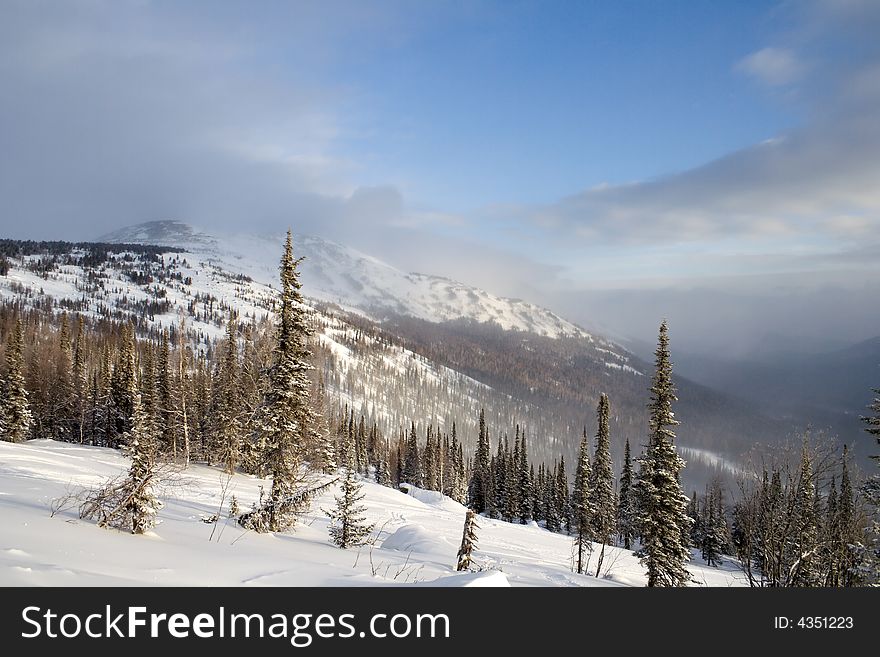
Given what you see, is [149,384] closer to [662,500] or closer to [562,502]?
[662,500]

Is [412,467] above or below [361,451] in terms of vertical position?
below

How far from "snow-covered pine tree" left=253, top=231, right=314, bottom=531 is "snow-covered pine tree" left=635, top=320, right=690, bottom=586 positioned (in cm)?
1785

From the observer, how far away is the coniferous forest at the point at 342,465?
1376 centimetres

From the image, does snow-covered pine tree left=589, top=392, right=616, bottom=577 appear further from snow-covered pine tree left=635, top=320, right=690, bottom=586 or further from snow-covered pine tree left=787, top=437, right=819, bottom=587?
snow-covered pine tree left=787, top=437, right=819, bottom=587

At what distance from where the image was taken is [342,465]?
7562 centimetres

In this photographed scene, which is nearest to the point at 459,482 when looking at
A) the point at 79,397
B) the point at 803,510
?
the point at 79,397

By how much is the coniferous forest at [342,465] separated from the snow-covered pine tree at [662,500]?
0.25 feet

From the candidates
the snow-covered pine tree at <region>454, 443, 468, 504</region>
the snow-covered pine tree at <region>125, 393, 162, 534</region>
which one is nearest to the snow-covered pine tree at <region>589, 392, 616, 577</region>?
the snow-covered pine tree at <region>125, 393, 162, 534</region>

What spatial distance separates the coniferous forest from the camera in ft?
45.1

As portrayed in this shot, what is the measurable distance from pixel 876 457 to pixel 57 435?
274 feet

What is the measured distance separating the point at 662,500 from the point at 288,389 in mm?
20158
